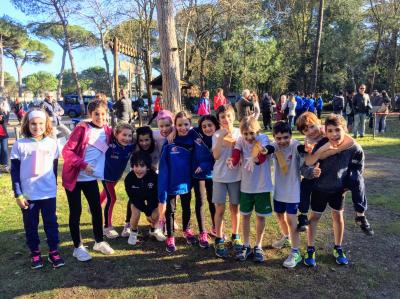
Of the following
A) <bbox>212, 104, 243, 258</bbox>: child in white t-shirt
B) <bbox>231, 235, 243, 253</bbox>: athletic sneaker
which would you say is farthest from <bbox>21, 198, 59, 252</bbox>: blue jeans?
<bbox>231, 235, 243, 253</bbox>: athletic sneaker

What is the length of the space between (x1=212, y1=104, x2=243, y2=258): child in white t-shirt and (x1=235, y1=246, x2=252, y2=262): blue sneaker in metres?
0.04

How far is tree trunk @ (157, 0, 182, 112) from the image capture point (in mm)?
6215

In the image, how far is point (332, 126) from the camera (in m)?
3.36

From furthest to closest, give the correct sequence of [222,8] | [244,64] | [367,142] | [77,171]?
[244,64] < [222,8] < [367,142] < [77,171]

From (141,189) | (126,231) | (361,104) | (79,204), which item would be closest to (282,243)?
(141,189)

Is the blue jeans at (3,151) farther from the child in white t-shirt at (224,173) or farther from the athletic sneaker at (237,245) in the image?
the athletic sneaker at (237,245)

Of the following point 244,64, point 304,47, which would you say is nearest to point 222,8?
point 244,64

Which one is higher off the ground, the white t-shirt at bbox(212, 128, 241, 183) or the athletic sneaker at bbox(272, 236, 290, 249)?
the white t-shirt at bbox(212, 128, 241, 183)

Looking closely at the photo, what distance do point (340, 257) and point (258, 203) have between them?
38.9 inches

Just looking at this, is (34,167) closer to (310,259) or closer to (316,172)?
(316,172)

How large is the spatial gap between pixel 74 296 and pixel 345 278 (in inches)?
96.5

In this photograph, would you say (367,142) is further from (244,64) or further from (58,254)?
(244,64)

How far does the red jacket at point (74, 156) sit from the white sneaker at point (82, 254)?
68 centimetres

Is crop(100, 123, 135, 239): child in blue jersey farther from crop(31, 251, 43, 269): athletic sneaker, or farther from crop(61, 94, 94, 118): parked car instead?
crop(61, 94, 94, 118): parked car
